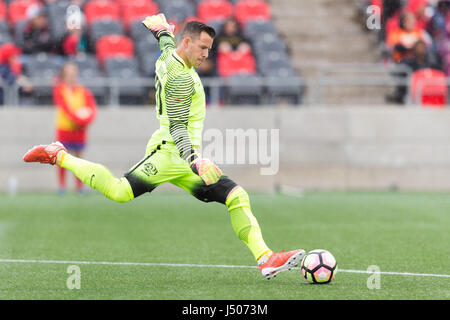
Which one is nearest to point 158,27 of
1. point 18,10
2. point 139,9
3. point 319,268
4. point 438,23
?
point 319,268

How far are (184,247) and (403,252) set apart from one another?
239 centimetres

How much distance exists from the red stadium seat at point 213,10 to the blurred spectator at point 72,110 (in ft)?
15.1

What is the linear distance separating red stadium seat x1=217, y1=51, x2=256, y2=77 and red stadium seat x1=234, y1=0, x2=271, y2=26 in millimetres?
2067

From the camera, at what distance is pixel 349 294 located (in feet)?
23.0

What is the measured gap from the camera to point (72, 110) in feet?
54.0

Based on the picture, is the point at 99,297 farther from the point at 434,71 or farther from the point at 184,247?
the point at 434,71

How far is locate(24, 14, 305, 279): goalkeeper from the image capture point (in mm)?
7418

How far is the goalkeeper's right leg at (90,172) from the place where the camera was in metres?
7.86

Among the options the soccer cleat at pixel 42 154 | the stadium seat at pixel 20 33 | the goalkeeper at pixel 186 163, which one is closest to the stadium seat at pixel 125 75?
the stadium seat at pixel 20 33

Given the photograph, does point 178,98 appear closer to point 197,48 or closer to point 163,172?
point 197,48

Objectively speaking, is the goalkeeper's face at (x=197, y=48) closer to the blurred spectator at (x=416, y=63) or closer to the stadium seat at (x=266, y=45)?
the blurred spectator at (x=416, y=63)

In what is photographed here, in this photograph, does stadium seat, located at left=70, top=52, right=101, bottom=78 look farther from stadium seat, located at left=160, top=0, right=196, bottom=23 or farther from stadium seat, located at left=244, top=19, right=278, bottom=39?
stadium seat, located at left=244, top=19, right=278, bottom=39

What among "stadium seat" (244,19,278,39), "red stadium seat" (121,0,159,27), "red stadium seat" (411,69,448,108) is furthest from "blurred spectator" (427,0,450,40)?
"red stadium seat" (121,0,159,27)

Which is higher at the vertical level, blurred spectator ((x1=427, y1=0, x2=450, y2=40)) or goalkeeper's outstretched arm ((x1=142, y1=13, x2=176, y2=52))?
blurred spectator ((x1=427, y1=0, x2=450, y2=40))
